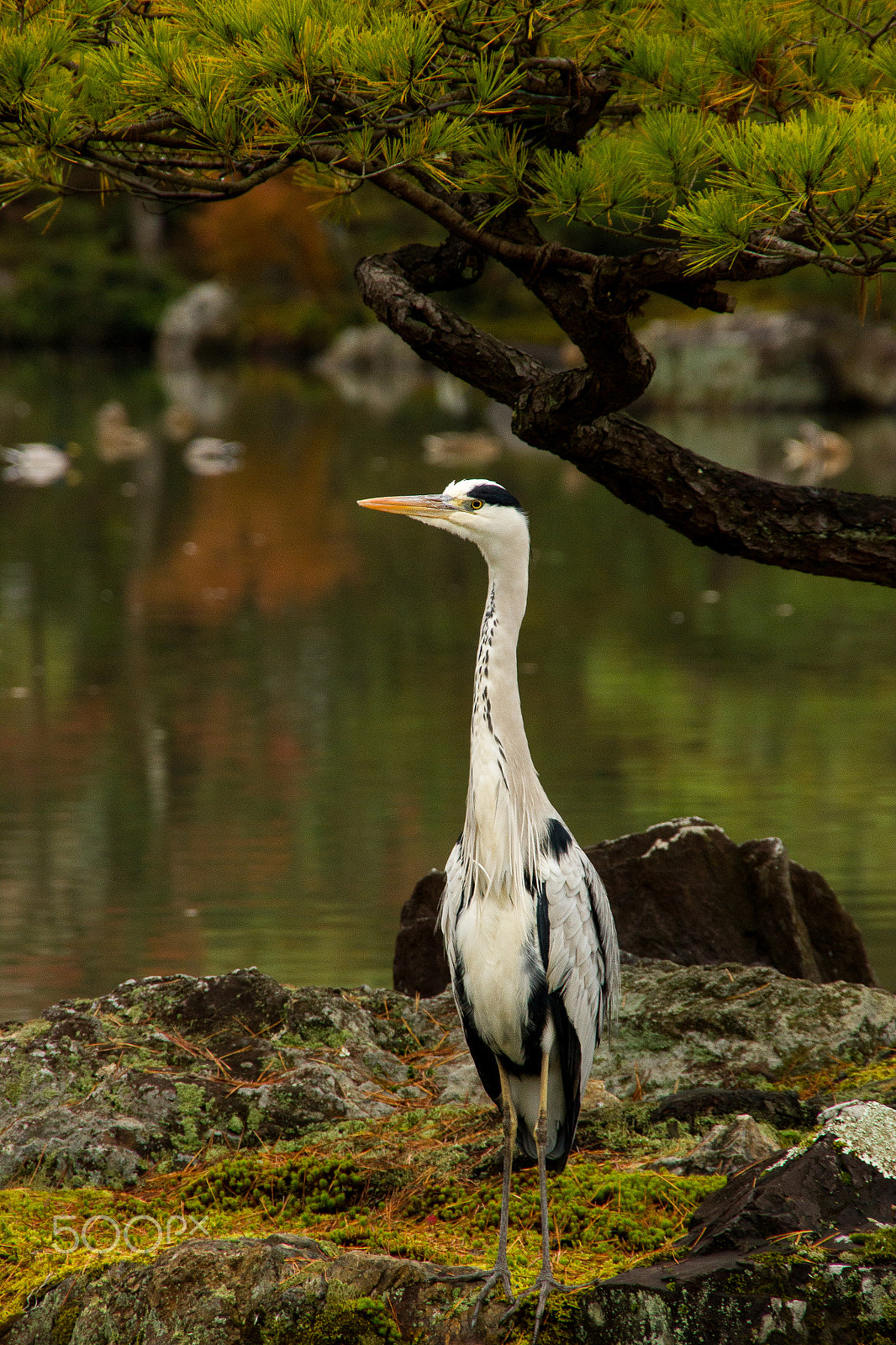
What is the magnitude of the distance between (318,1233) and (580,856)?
3.25ft

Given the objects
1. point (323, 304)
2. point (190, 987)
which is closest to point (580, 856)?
point (190, 987)

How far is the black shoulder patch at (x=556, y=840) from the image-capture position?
323 centimetres

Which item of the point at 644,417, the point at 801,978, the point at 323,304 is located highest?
the point at 801,978

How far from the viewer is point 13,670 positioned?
9.61 m

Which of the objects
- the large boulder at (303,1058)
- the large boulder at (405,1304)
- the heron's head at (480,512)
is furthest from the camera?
the large boulder at (303,1058)

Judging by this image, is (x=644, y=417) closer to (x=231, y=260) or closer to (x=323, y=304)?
(x=323, y=304)

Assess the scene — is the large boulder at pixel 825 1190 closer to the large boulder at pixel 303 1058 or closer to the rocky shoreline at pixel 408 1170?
the rocky shoreline at pixel 408 1170

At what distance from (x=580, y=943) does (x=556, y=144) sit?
210 centimetres

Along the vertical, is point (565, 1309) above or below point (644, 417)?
above

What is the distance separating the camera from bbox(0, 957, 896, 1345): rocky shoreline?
2701 mm

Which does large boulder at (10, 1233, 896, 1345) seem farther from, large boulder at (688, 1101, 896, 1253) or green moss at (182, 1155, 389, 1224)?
green moss at (182, 1155, 389, 1224)

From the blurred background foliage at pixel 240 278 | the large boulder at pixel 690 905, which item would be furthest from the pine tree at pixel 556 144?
the blurred background foliage at pixel 240 278

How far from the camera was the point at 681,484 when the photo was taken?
3.95 m

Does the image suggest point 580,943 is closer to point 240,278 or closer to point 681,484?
point 681,484
